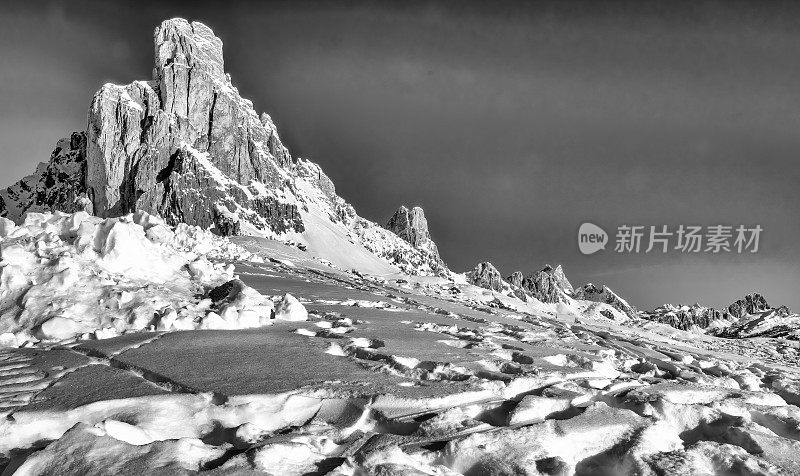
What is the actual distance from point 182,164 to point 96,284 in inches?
6099

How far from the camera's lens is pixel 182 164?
15225 cm

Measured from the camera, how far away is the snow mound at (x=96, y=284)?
10555 mm

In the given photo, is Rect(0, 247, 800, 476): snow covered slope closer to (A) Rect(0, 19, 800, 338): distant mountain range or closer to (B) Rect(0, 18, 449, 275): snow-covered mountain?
(A) Rect(0, 19, 800, 338): distant mountain range

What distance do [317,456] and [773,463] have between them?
447 centimetres

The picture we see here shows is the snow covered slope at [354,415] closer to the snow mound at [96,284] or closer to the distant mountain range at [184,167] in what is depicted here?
the snow mound at [96,284]

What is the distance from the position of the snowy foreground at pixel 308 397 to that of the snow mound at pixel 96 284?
5 centimetres

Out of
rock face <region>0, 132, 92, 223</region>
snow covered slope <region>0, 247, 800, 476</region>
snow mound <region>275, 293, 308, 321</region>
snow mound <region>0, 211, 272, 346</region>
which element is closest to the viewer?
snow covered slope <region>0, 247, 800, 476</region>

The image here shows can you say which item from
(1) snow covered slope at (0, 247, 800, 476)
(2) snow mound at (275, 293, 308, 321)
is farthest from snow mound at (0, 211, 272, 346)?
(1) snow covered slope at (0, 247, 800, 476)

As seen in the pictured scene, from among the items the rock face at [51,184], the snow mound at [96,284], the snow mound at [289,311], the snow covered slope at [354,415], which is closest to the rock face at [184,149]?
the rock face at [51,184]

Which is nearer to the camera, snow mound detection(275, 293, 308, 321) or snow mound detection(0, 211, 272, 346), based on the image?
snow mound detection(0, 211, 272, 346)

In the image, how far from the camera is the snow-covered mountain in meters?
149

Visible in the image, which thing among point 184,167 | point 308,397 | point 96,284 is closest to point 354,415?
point 308,397

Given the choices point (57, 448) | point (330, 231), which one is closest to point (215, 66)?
point (330, 231)

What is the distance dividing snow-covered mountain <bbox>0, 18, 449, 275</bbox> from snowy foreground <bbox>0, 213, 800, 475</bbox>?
137814 mm
